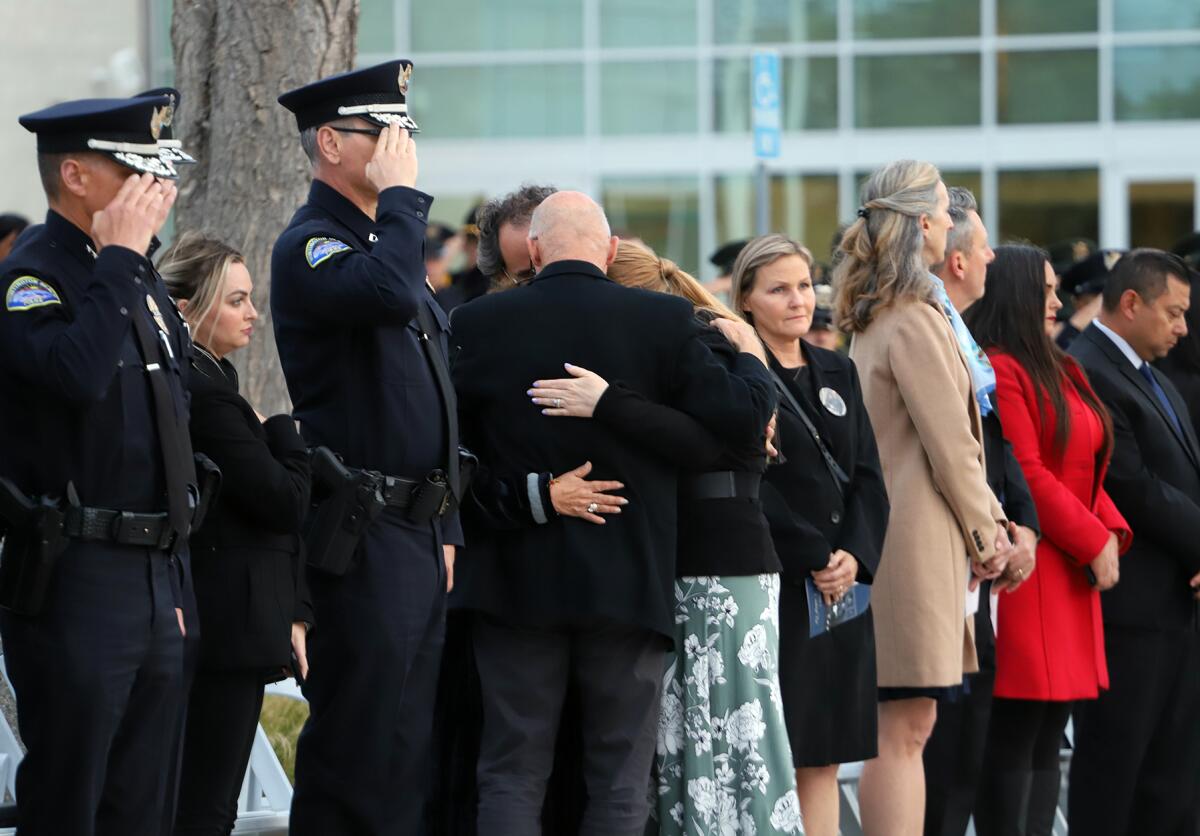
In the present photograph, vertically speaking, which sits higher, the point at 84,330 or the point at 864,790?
the point at 84,330

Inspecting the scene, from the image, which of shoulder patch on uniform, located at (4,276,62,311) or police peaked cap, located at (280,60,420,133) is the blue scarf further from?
shoulder patch on uniform, located at (4,276,62,311)

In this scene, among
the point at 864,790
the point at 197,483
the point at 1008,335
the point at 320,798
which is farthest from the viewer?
the point at 1008,335

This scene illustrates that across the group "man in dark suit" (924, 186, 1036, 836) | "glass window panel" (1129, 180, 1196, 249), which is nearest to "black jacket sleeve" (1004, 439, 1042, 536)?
"man in dark suit" (924, 186, 1036, 836)

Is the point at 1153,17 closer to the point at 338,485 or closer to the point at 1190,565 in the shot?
the point at 1190,565

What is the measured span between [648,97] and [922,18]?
→ 2597 mm

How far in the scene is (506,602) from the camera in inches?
193

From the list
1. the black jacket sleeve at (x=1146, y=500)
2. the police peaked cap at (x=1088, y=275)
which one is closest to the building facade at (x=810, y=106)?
→ the police peaked cap at (x=1088, y=275)

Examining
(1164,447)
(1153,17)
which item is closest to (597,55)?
(1153,17)

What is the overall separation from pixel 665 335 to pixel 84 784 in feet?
5.98

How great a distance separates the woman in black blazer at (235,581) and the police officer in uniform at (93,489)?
1.58ft

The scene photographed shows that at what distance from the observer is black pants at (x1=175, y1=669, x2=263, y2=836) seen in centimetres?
489

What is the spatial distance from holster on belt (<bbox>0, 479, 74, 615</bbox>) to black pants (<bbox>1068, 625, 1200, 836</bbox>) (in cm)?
395

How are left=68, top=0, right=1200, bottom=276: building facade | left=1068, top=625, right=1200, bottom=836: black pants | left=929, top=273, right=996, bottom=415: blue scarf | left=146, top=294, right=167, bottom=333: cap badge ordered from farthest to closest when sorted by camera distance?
left=68, top=0, right=1200, bottom=276: building facade → left=1068, top=625, right=1200, bottom=836: black pants → left=929, top=273, right=996, bottom=415: blue scarf → left=146, top=294, right=167, bottom=333: cap badge

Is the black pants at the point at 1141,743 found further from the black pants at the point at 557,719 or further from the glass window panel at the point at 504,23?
the glass window panel at the point at 504,23
